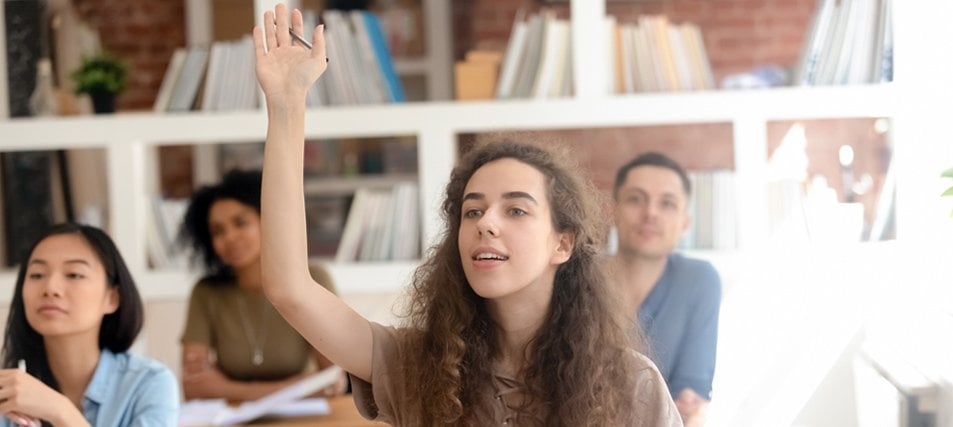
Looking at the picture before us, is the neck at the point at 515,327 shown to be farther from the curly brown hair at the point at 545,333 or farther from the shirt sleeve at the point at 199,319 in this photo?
the shirt sleeve at the point at 199,319

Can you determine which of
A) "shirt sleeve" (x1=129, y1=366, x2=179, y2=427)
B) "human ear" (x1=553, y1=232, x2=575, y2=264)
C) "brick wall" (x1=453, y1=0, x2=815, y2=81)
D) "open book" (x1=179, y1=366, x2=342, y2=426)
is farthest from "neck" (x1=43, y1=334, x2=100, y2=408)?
"brick wall" (x1=453, y1=0, x2=815, y2=81)

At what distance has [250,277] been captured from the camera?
373cm

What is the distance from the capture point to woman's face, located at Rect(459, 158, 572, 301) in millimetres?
1822

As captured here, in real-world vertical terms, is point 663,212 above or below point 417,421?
above

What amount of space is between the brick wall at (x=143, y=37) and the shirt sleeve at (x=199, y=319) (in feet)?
8.49

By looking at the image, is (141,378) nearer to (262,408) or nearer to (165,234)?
(262,408)

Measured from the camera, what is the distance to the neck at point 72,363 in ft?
8.03

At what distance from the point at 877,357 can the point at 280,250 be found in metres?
2.27

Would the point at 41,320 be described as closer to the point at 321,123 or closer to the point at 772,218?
the point at 321,123

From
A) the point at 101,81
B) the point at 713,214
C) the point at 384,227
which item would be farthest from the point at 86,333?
the point at 713,214

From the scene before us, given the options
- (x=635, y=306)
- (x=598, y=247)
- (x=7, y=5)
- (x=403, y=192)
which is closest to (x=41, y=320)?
(x=598, y=247)

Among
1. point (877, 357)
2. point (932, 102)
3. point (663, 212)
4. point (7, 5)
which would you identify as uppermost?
point (7, 5)

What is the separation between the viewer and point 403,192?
3992 mm

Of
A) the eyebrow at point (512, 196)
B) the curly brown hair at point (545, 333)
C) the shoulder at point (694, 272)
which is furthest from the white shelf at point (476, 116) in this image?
the eyebrow at point (512, 196)
